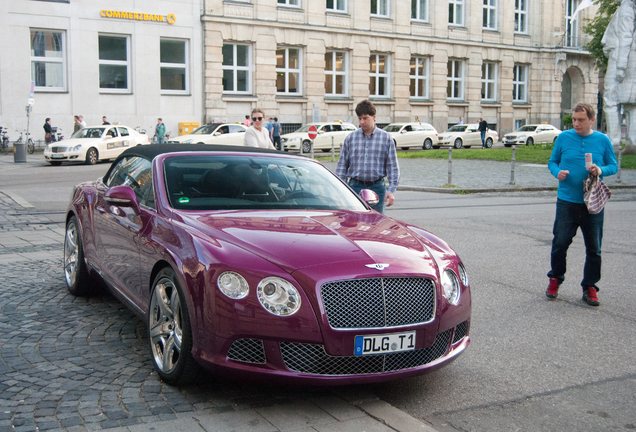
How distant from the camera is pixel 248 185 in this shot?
19.1ft

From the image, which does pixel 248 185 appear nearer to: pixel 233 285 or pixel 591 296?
pixel 233 285

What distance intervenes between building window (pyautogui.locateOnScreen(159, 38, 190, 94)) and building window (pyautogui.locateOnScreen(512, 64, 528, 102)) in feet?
84.1

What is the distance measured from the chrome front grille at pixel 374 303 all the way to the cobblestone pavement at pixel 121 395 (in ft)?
1.69

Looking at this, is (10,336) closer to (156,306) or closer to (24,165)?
(156,306)

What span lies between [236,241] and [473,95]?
4895 cm

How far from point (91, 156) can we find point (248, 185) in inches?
966

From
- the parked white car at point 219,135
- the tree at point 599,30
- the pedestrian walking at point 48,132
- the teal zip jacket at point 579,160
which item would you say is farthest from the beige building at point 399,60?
the teal zip jacket at point 579,160

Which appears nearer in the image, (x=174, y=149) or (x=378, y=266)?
(x=378, y=266)

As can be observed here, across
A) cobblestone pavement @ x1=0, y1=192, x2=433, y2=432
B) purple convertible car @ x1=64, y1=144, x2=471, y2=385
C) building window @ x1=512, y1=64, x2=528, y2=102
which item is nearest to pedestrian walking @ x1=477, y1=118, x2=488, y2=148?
building window @ x1=512, y1=64, x2=528, y2=102

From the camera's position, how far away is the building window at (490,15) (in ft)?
173

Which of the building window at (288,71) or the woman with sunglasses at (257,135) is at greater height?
the building window at (288,71)

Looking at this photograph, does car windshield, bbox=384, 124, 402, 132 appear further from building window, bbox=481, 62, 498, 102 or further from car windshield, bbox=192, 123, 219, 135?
building window, bbox=481, 62, 498, 102

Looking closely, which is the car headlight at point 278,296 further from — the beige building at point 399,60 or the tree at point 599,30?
the tree at point 599,30

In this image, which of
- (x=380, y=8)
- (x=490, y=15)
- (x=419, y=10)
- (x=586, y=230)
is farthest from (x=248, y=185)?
(x=490, y=15)
